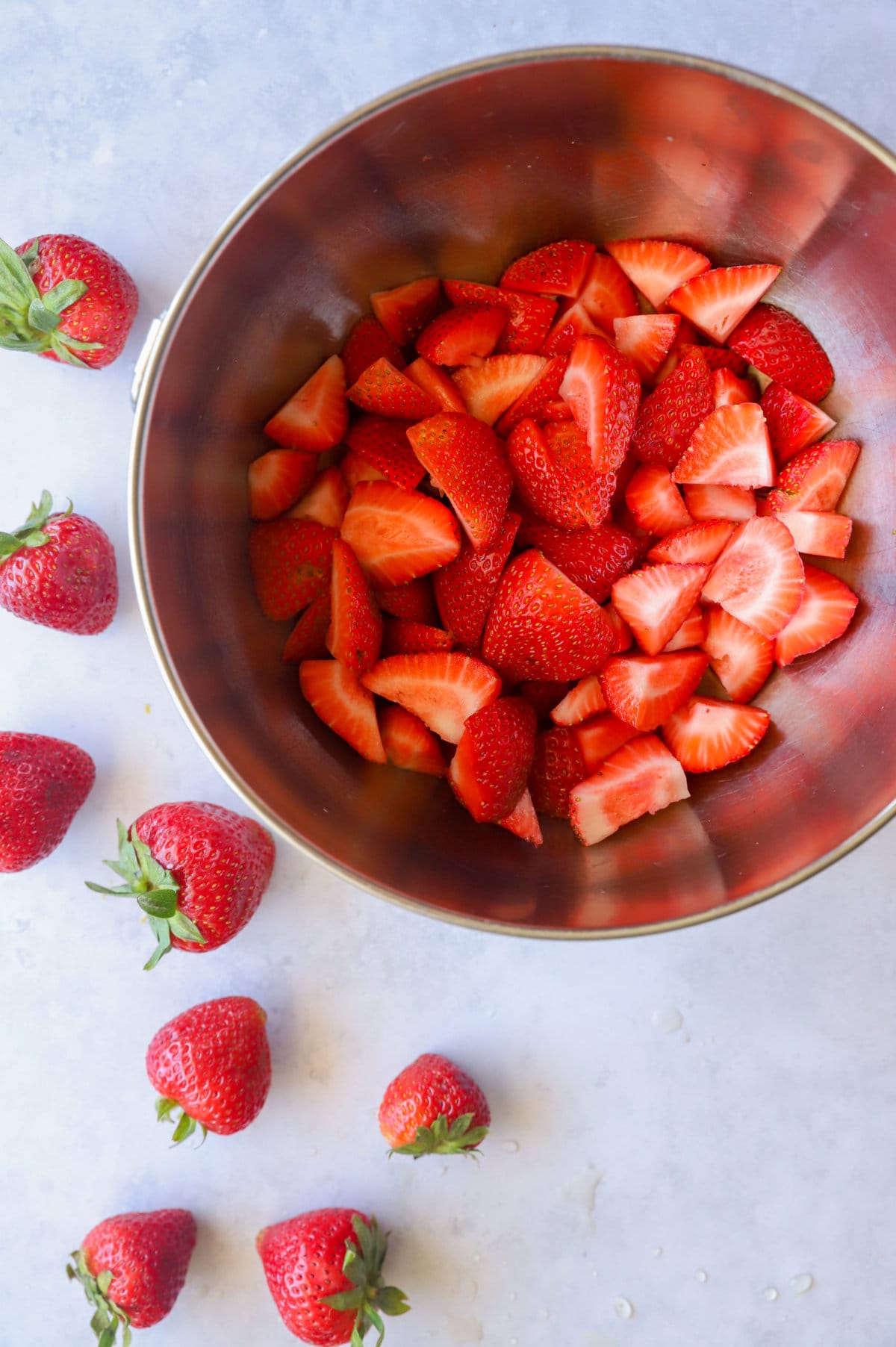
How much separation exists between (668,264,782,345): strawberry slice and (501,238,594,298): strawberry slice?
0.11m

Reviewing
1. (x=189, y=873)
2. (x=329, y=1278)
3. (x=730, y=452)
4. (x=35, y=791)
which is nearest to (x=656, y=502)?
(x=730, y=452)

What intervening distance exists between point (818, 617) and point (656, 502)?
0.69ft

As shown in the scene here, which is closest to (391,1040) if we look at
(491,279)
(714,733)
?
(714,733)

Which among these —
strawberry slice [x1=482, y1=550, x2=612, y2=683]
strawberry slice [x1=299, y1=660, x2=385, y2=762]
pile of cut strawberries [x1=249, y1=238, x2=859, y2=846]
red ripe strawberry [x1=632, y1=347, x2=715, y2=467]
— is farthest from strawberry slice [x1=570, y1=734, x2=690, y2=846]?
red ripe strawberry [x1=632, y1=347, x2=715, y2=467]

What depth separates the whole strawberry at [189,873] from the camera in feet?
3.60

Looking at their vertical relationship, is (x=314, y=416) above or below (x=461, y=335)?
below

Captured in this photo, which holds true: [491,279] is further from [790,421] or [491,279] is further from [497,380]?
[790,421]

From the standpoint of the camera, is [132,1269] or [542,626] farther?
[132,1269]

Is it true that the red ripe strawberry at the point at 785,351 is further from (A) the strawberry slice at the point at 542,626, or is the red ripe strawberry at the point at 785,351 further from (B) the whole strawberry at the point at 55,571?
(B) the whole strawberry at the point at 55,571

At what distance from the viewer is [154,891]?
110 centimetres

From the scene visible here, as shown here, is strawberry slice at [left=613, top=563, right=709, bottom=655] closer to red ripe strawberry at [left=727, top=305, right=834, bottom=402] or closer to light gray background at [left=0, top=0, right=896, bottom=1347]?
red ripe strawberry at [left=727, top=305, right=834, bottom=402]

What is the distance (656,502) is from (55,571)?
668mm

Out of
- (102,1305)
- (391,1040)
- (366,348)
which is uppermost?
(366,348)

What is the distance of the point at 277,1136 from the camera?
122 cm
